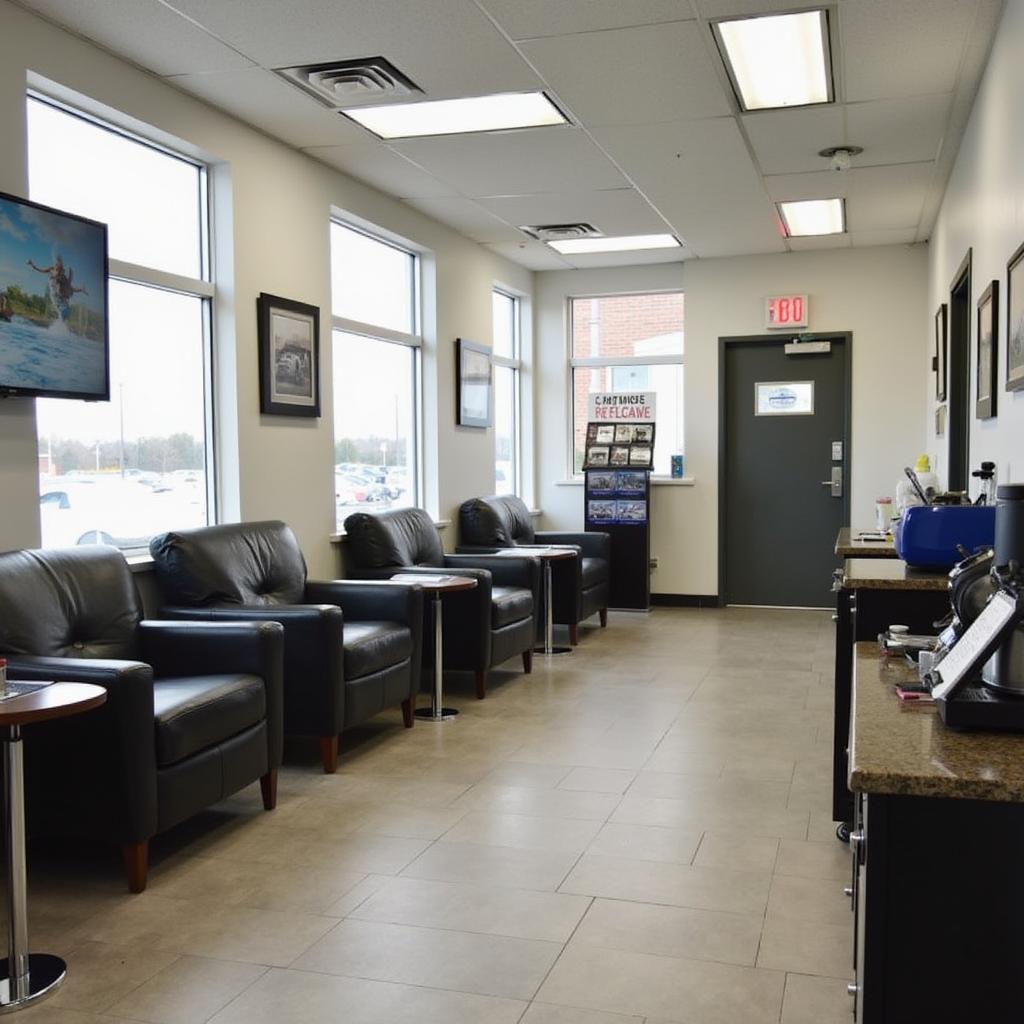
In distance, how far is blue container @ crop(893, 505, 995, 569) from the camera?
296 cm

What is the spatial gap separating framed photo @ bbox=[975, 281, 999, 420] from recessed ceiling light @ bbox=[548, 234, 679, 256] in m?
3.51

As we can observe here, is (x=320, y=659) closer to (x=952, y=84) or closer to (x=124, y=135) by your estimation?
(x=124, y=135)

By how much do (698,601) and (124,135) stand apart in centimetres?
585

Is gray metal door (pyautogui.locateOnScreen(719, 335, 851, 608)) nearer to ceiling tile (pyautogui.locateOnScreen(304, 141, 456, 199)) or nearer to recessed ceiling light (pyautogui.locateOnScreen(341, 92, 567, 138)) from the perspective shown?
ceiling tile (pyautogui.locateOnScreen(304, 141, 456, 199))

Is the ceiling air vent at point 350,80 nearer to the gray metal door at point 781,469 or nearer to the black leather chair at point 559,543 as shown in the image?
the black leather chair at point 559,543

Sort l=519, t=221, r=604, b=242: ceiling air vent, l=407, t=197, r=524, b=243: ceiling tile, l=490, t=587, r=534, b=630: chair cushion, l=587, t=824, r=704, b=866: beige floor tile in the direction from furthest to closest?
l=519, t=221, r=604, b=242: ceiling air vent → l=407, t=197, r=524, b=243: ceiling tile → l=490, t=587, r=534, b=630: chair cushion → l=587, t=824, r=704, b=866: beige floor tile

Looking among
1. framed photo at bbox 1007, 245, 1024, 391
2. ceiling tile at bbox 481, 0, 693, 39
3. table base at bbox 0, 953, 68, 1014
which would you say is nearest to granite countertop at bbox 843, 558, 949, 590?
framed photo at bbox 1007, 245, 1024, 391

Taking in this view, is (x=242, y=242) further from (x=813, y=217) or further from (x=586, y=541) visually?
(x=813, y=217)

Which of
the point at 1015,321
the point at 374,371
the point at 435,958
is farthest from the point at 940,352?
the point at 435,958

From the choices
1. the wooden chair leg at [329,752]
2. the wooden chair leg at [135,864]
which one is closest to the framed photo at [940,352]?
the wooden chair leg at [329,752]

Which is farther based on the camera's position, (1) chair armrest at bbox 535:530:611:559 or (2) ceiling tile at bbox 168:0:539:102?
(1) chair armrest at bbox 535:530:611:559

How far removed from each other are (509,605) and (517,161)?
2.37m

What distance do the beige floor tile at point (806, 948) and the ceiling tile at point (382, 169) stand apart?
13.4ft

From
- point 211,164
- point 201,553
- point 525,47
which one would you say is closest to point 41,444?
point 201,553
